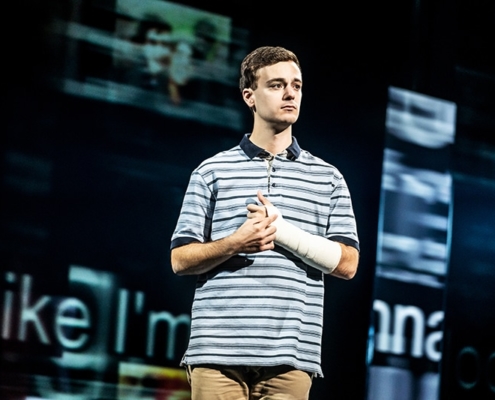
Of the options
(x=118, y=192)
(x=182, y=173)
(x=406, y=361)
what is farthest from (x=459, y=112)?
(x=118, y=192)

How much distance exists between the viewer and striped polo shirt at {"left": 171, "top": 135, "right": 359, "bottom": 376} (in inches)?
76.2

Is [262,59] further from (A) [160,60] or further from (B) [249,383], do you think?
(A) [160,60]

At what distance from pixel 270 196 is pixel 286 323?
0.98 ft

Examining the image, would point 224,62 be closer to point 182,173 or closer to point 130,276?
point 182,173

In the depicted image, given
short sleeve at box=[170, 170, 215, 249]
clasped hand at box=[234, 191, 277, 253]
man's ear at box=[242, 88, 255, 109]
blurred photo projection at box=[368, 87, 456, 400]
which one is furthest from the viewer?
blurred photo projection at box=[368, 87, 456, 400]

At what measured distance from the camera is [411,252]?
4246mm

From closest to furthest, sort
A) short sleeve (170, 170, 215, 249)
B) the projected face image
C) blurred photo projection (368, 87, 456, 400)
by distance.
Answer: short sleeve (170, 170, 215, 249) < the projected face image < blurred photo projection (368, 87, 456, 400)

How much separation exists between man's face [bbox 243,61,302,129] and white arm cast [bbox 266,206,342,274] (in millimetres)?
251

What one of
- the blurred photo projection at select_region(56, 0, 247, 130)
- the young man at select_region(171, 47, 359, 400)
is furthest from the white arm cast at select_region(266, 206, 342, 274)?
the blurred photo projection at select_region(56, 0, 247, 130)

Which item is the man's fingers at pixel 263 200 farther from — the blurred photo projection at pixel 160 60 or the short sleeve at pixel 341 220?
the blurred photo projection at pixel 160 60

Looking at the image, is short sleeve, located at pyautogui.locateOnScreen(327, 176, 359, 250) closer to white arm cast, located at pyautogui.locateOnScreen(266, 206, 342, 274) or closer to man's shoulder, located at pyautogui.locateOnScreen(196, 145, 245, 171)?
white arm cast, located at pyautogui.locateOnScreen(266, 206, 342, 274)

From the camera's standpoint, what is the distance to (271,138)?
6.93 feet

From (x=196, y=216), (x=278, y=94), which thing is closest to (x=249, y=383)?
(x=196, y=216)

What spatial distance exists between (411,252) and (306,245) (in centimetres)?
241
